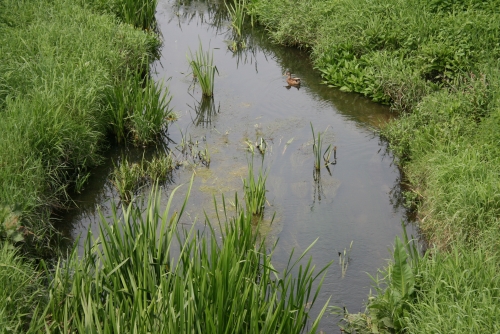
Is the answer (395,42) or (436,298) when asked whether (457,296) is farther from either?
(395,42)

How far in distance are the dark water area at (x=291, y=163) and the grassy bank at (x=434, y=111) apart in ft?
0.96

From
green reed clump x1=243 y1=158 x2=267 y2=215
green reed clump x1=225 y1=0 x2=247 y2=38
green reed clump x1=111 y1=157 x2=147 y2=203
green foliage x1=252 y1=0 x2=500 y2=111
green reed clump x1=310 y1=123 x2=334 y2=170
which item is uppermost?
green foliage x1=252 y1=0 x2=500 y2=111

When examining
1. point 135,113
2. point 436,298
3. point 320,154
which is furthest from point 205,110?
point 436,298

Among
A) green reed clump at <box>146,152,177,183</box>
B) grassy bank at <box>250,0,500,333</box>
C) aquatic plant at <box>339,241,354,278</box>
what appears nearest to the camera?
grassy bank at <box>250,0,500,333</box>

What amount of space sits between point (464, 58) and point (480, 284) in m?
4.06

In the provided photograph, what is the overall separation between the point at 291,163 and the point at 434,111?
1664 mm

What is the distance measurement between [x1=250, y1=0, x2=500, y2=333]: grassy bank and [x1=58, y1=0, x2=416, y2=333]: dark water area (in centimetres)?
29

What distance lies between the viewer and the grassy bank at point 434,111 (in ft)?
13.8

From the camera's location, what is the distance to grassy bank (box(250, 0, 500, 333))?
13.8ft

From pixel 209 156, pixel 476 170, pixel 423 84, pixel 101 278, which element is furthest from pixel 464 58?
pixel 101 278

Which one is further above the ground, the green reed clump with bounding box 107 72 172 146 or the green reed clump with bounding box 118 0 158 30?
the green reed clump with bounding box 118 0 158 30

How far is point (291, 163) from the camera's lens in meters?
6.85

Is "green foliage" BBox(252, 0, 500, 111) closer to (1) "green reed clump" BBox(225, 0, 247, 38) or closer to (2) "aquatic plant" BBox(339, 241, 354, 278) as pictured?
(1) "green reed clump" BBox(225, 0, 247, 38)

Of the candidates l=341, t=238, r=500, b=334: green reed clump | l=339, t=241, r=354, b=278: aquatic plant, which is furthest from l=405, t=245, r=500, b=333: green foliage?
l=339, t=241, r=354, b=278: aquatic plant
